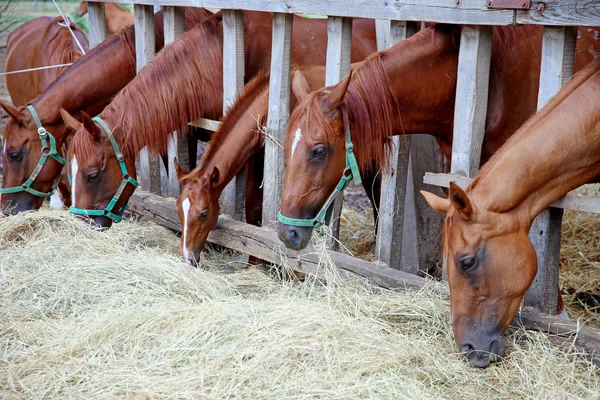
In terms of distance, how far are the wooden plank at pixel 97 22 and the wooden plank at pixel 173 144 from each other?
54.2 inches

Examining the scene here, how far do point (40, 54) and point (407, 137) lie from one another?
4.65m

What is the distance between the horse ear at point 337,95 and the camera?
3.48 meters

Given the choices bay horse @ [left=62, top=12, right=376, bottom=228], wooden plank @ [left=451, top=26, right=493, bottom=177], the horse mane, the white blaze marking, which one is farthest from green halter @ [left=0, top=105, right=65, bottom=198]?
wooden plank @ [left=451, top=26, right=493, bottom=177]

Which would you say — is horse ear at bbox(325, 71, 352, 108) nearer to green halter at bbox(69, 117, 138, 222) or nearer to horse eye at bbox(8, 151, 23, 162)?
green halter at bbox(69, 117, 138, 222)

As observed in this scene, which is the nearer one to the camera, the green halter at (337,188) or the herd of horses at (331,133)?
the herd of horses at (331,133)

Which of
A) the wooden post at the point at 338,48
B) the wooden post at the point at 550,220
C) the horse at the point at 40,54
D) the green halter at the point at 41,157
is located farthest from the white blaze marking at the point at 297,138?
the horse at the point at 40,54

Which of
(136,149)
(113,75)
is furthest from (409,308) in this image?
(113,75)

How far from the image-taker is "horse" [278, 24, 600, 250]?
3586 mm

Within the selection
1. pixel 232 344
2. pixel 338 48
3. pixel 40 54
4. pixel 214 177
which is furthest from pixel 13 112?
pixel 232 344

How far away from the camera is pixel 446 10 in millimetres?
3441

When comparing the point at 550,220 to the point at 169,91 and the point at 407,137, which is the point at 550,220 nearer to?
the point at 407,137

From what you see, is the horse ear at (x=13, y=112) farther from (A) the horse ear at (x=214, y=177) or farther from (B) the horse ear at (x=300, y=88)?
(B) the horse ear at (x=300, y=88)

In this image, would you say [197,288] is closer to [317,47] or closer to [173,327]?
[173,327]

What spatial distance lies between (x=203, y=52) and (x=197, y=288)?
6.45 ft
